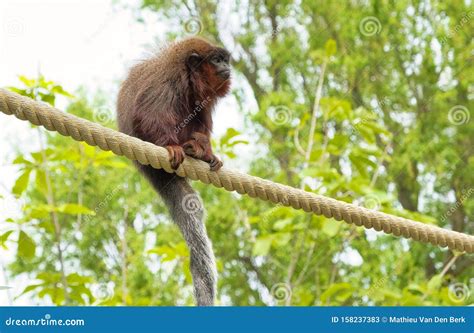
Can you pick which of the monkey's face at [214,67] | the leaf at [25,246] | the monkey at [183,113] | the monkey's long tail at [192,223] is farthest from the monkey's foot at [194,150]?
the leaf at [25,246]

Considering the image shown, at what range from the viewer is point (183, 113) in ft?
11.6

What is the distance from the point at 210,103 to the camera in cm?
378

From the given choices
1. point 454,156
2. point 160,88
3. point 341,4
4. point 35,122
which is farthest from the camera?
point 341,4

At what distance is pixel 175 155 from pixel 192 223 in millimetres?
632

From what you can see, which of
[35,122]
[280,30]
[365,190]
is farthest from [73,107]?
[35,122]

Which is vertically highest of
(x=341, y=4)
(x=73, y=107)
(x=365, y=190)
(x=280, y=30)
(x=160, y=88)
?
(x=160, y=88)

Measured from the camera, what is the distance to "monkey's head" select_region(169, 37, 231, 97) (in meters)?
3.69

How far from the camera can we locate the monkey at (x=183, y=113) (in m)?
3.34

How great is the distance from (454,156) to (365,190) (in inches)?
249

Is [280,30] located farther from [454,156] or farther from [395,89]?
[454,156]

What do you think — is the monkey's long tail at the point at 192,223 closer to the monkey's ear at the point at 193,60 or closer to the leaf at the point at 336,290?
the monkey's ear at the point at 193,60

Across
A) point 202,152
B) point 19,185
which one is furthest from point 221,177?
point 19,185

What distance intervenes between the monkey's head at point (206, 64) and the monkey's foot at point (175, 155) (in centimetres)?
66

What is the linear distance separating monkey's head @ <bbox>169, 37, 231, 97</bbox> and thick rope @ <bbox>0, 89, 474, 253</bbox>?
0.71 metres
